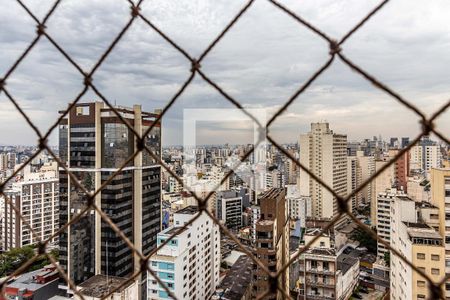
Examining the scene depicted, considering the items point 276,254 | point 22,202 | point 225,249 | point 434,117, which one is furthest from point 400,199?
point 22,202

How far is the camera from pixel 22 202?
10078 millimetres

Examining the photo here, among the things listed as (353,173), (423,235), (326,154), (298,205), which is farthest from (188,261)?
(353,173)

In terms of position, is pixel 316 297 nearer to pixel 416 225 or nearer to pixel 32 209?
pixel 416 225

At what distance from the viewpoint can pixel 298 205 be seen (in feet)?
34.9

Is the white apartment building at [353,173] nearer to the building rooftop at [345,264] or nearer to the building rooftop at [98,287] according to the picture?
the building rooftop at [345,264]

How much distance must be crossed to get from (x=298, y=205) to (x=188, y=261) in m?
6.06

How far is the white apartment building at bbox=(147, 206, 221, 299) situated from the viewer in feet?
16.1

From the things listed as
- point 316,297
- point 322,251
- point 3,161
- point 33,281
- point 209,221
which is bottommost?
point 33,281

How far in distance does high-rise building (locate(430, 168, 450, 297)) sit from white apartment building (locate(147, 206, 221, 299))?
10.3 ft

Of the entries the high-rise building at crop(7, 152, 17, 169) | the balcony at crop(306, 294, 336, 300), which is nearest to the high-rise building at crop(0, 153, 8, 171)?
the high-rise building at crop(7, 152, 17, 169)

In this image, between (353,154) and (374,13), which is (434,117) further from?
(353,154)

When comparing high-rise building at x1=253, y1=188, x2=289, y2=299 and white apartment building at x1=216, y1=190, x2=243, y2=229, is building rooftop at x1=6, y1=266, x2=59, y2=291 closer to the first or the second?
high-rise building at x1=253, y1=188, x2=289, y2=299

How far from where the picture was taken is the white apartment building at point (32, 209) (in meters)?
10.1

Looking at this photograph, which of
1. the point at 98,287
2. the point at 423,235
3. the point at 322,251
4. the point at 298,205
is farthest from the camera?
the point at 298,205
